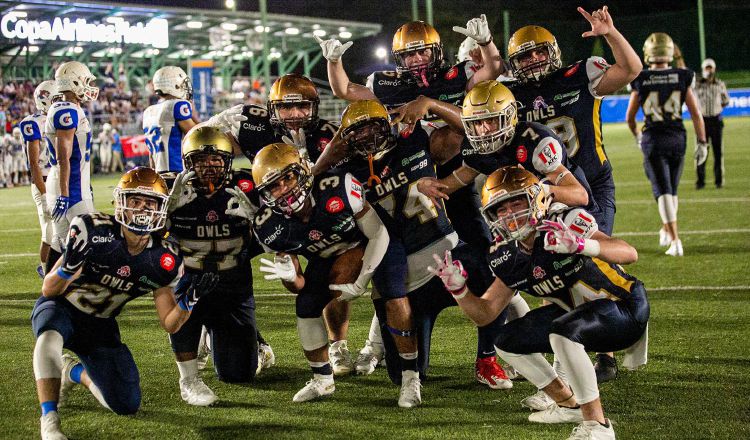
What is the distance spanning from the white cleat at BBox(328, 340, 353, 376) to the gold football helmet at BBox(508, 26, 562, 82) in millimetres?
1932

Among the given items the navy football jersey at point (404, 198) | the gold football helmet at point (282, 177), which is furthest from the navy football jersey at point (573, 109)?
the gold football helmet at point (282, 177)

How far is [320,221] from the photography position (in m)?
4.98

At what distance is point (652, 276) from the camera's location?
7.93 meters

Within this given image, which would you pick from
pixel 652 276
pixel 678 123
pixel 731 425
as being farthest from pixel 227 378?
pixel 678 123

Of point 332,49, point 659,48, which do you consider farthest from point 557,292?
point 659,48

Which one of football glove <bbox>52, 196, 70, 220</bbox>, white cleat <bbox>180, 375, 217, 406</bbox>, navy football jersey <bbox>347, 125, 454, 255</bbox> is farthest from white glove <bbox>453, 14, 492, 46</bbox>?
football glove <bbox>52, 196, 70, 220</bbox>

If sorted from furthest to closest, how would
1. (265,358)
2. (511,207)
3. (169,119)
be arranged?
(169,119)
(265,358)
(511,207)

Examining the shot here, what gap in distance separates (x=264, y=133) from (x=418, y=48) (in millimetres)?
1124

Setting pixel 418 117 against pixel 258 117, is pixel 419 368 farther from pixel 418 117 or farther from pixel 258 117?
pixel 258 117

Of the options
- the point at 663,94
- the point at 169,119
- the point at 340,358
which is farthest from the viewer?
the point at 663,94

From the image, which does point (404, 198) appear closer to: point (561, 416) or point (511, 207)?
point (511, 207)

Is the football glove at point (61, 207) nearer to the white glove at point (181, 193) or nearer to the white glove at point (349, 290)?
the white glove at point (181, 193)

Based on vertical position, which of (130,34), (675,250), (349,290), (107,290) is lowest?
(675,250)

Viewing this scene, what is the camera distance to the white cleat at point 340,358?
549 centimetres
